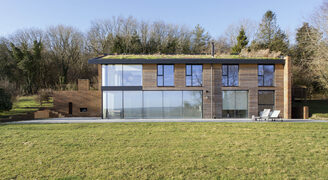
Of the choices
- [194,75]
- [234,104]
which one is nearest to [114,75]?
[194,75]

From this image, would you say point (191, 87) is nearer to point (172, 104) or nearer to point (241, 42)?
point (172, 104)

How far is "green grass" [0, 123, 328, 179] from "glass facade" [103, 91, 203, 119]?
5184 millimetres

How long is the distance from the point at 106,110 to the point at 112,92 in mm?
1451

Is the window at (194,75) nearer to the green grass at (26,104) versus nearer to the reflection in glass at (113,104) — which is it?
the reflection in glass at (113,104)

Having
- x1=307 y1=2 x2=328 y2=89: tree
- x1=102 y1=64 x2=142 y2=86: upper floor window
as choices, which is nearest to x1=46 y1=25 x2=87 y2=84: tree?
x1=102 y1=64 x2=142 y2=86: upper floor window

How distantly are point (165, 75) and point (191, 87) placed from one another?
7.19 feet

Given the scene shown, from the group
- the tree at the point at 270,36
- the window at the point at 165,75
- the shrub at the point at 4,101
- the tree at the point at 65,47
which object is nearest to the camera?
the window at the point at 165,75

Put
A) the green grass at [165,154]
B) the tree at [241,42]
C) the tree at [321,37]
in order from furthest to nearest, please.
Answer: the tree at [241,42]
the tree at [321,37]
the green grass at [165,154]

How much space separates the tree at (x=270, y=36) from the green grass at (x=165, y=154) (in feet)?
66.3

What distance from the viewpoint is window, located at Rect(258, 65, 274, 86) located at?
15141mm

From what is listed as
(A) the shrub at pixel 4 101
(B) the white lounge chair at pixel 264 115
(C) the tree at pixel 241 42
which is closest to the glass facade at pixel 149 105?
(B) the white lounge chair at pixel 264 115

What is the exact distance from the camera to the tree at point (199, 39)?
3073 centimetres

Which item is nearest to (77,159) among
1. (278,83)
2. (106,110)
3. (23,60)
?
(106,110)

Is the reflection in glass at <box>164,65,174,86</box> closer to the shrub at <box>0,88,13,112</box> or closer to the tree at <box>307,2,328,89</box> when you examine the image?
the tree at <box>307,2,328,89</box>
